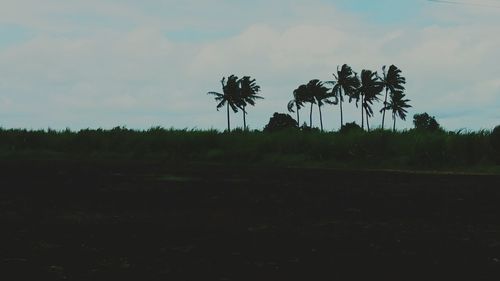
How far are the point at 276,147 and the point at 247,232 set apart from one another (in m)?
21.4

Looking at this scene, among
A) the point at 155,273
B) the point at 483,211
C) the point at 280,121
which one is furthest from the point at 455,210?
the point at 280,121

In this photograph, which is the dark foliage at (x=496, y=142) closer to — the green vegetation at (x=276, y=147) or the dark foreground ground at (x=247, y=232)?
the green vegetation at (x=276, y=147)

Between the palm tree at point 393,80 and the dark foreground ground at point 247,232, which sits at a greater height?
the palm tree at point 393,80

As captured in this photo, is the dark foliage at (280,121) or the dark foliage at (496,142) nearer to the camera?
the dark foliage at (496,142)

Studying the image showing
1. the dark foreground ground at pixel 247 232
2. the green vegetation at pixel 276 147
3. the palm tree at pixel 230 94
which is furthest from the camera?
the palm tree at pixel 230 94

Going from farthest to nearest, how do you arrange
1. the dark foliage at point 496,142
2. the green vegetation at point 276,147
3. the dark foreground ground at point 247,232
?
the green vegetation at point 276,147 < the dark foliage at point 496,142 < the dark foreground ground at point 247,232

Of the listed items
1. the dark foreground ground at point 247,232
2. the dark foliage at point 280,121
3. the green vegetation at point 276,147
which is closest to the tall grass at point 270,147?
the green vegetation at point 276,147

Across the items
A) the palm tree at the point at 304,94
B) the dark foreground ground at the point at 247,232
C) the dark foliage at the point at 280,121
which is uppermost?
the palm tree at the point at 304,94

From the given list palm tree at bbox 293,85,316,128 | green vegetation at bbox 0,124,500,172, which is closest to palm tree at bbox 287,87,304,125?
palm tree at bbox 293,85,316,128

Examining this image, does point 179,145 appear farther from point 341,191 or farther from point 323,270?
point 323,270

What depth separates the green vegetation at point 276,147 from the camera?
25266 mm

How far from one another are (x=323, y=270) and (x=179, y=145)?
86.0 ft

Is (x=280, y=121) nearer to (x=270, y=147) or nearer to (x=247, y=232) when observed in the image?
(x=270, y=147)

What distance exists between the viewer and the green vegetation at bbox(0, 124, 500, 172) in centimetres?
2527
